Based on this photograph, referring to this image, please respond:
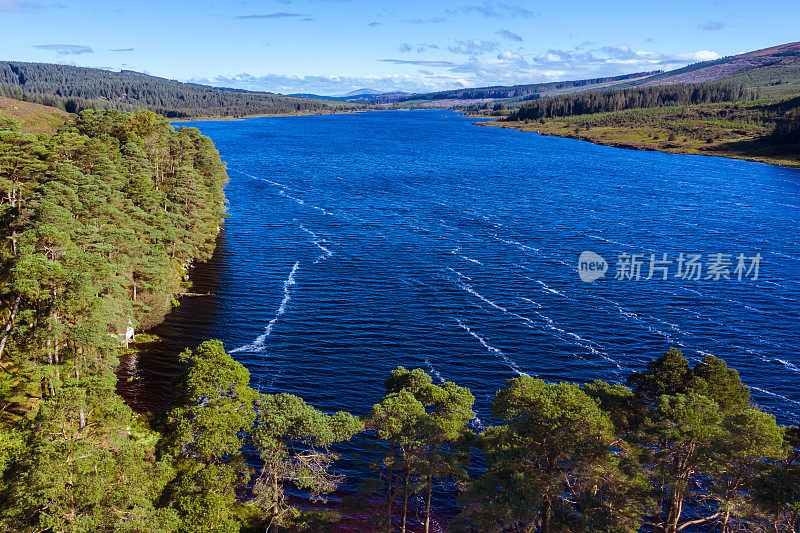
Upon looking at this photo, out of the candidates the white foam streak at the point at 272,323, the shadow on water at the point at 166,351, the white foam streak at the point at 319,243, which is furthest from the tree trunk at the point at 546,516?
the white foam streak at the point at 319,243

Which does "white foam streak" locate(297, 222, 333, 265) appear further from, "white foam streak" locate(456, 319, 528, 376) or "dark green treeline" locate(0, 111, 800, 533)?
"dark green treeline" locate(0, 111, 800, 533)

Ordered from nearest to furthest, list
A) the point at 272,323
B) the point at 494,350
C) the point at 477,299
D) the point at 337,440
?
1. the point at 337,440
2. the point at 494,350
3. the point at 272,323
4. the point at 477,299

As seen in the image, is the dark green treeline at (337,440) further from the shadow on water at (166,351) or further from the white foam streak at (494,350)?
the white foam streak at (494,350)

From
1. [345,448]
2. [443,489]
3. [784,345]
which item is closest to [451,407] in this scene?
[443,489]

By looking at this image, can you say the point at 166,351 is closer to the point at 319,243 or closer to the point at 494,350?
the point at 494,350

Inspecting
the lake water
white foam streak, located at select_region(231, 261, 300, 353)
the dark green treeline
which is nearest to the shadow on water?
the lake water

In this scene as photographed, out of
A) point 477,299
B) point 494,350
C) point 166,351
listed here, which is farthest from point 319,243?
point 494,350
